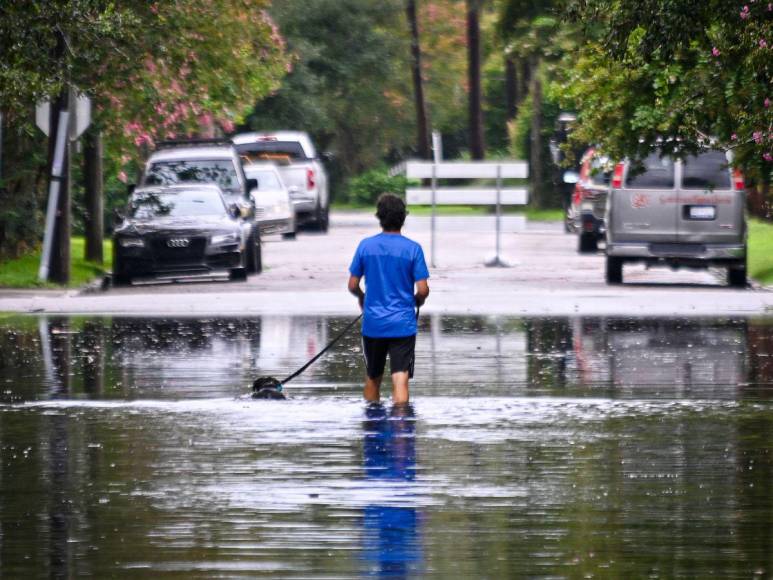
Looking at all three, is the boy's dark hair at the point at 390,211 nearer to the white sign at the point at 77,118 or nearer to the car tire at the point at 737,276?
the car tire at the point at 737,276

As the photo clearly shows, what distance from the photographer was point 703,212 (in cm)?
2888

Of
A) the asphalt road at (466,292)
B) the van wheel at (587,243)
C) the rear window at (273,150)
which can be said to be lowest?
the asphalt road at (466,292)

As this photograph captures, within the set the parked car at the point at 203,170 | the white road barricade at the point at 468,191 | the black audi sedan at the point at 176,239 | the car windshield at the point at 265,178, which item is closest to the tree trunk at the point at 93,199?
the parked car at the point at 203,170

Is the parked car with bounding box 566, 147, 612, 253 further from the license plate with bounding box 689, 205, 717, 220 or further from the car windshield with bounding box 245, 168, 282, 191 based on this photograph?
the license plate with bounding box 689, 205, 717, 220

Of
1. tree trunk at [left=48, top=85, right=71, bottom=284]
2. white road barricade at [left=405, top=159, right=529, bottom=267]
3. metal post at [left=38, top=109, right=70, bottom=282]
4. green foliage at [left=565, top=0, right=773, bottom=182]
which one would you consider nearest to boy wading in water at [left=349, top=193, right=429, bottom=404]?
green foliage at [left=565, top=0, right=773, bottom=182]

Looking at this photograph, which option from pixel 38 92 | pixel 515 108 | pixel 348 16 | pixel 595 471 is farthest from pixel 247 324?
pixel 515 108

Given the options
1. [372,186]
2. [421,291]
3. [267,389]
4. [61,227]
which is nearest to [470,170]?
[61,227]

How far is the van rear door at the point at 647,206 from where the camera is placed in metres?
28.9

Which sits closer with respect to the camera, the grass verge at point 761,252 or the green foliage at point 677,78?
the green foliage at point 677,78

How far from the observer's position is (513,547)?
29.0 feet

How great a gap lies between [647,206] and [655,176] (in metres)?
0.51

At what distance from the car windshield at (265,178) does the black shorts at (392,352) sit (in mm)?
27148

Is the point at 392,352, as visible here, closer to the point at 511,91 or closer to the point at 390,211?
the point at 390,211

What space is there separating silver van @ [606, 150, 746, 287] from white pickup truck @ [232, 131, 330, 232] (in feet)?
55.5
